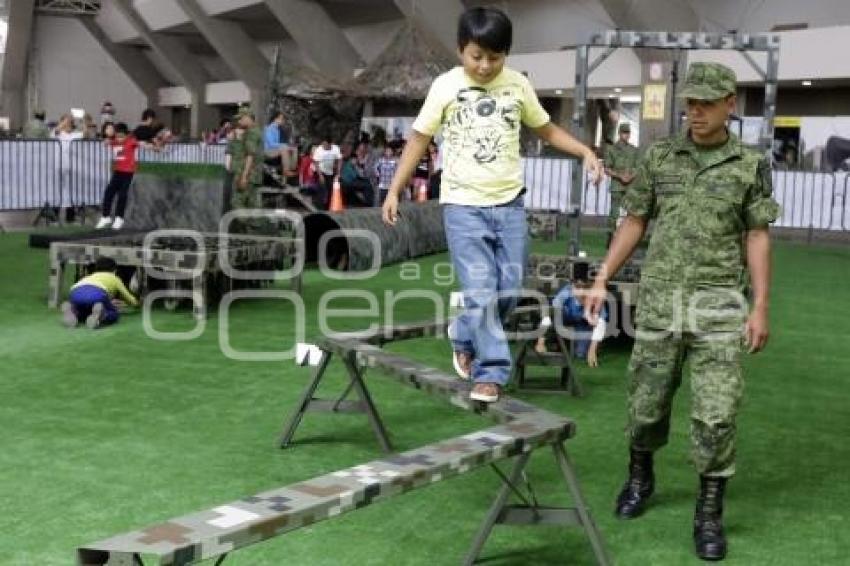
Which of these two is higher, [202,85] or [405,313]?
[202,85]

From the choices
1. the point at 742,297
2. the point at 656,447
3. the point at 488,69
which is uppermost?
the point at 488,69

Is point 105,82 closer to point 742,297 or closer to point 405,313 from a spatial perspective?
point 405,313

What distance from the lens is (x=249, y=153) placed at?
13516 mm

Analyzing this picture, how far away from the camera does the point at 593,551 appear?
4.03 m

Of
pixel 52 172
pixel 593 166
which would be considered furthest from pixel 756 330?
pixel 52 172

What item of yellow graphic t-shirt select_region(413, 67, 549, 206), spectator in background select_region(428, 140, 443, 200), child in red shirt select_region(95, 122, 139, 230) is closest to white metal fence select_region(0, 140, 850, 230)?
spectator in background select_region(428, 140, 443, 200)

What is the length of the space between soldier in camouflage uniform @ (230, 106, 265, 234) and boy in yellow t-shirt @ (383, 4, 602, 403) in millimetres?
9211

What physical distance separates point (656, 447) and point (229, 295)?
Result: 650 centimetres

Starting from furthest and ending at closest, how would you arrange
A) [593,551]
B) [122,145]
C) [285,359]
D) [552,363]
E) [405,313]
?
[122,145] < [405,313] < [285,359] < [552,363] < [593,551]

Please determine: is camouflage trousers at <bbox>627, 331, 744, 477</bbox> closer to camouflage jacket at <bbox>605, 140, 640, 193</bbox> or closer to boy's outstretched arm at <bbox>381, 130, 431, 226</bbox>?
boy's outstretched arm at <bbox>381, 130, 431, 226</bbox>

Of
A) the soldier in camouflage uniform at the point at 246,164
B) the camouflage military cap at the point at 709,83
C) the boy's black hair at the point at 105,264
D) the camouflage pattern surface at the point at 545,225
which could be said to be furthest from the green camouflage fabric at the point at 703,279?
the camouflage pattern surface at the point at 545,225

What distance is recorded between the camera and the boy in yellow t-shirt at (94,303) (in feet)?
28.7

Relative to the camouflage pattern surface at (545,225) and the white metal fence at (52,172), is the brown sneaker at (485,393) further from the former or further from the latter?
the white metal fence at (52,172)

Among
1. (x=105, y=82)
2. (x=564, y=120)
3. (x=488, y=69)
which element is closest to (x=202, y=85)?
(x=105, y=82)
